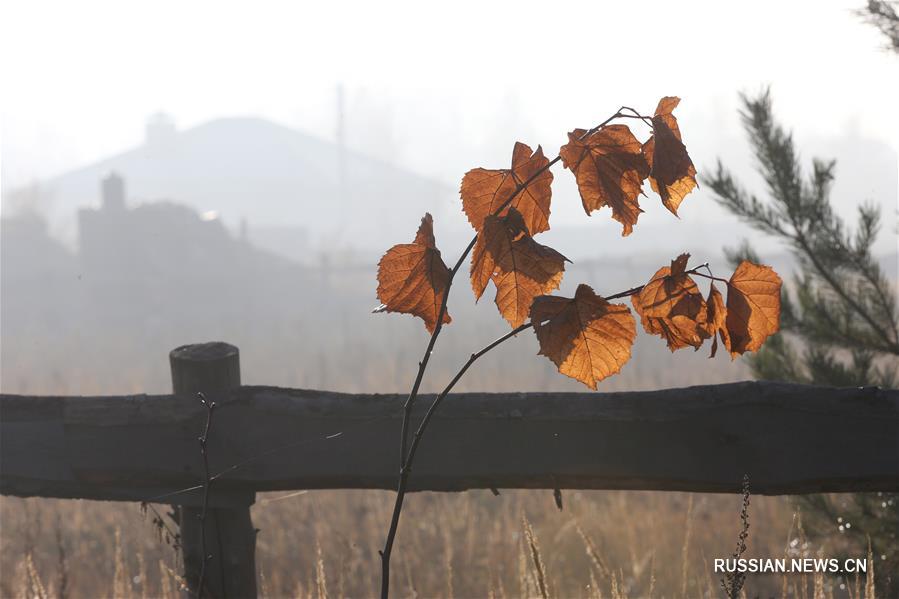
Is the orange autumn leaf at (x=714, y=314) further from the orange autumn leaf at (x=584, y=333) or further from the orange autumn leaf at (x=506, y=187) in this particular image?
the orange autumn leaf at (x=506, y=187)

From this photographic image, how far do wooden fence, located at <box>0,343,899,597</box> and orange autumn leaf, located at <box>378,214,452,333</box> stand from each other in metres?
0.60

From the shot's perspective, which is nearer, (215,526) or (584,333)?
(584,333)

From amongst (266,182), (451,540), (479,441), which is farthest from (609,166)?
(266,182)

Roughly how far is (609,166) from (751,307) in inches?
9.8

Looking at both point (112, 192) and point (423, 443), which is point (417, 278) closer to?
point (423, 443)

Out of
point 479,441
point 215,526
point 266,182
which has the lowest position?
point 215,526

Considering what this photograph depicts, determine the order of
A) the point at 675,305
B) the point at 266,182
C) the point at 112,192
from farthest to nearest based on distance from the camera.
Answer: the point at 266,182 → the point at 112,192 → the point at 675,305

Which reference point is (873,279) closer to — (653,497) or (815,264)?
(815,264)

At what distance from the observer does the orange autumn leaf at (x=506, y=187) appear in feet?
3.41

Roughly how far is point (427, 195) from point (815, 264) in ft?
242

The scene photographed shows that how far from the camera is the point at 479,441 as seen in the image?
160 cm

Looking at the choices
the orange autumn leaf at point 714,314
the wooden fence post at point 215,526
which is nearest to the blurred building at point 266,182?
the wooden fence post at point 215,526

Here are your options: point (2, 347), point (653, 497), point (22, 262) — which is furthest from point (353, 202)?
point (653, 497)

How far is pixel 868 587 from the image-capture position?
1.47 m
